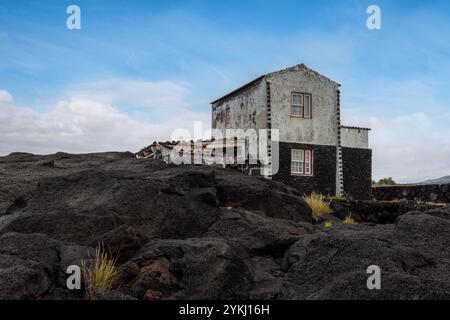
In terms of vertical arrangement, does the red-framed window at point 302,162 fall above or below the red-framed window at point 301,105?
below

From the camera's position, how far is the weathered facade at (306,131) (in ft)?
80.8

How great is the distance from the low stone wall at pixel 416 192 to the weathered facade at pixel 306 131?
10.9ft

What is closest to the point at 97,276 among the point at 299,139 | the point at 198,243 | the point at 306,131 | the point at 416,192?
the point at 198,243

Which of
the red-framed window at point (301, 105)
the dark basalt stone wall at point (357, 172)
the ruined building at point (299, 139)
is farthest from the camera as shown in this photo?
the dark basalt stone wall at point (357, 172)

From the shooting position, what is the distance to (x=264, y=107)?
80.8 ft

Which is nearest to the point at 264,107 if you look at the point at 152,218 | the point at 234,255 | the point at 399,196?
the point at 399,196

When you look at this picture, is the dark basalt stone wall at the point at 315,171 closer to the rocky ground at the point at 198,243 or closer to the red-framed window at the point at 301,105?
the red-framed window at the point at 301,105

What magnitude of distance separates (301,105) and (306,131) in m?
1.49

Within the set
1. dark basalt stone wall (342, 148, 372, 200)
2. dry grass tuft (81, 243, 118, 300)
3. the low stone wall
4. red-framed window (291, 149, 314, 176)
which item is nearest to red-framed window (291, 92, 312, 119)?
red-framed window (291, 149, 314, 176)

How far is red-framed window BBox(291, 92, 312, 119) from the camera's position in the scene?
2534 centimetres

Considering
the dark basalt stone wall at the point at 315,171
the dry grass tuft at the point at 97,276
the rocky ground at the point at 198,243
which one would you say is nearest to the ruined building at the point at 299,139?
the dark basalt stone wall at the point at 315,171

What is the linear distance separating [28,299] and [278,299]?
10.9 feet

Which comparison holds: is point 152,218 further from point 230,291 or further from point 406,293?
point 406,293

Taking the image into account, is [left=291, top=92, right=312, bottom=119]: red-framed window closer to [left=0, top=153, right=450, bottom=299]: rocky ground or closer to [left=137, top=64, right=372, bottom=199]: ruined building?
[left=137, top=64, right=372, bottom=199]: ruined building
